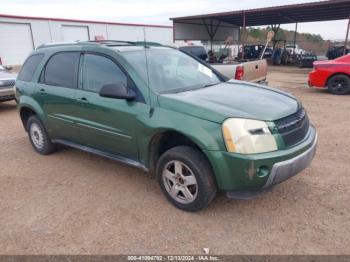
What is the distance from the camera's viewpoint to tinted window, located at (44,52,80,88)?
418cm


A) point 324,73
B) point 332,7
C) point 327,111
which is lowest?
point 327,111

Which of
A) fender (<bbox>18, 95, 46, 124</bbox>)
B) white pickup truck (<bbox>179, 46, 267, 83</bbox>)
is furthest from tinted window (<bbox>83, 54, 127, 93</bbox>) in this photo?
white pickup truck (<bbox>179, 46, 267, 83</bbox>)

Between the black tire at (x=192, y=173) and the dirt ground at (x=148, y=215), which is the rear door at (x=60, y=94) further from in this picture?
the black tire at (x=192, y=173)

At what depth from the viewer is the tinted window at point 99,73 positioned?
3.66m

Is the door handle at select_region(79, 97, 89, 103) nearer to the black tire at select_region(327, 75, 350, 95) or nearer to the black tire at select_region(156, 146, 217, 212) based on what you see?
the black tire at select_region(156, 146, 217, 212)

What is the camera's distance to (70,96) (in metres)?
4.14

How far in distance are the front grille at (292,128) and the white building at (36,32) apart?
20.4m

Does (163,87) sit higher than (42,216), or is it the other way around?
(163,87)

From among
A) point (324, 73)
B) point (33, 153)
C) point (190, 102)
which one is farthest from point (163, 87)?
point (324, 73)

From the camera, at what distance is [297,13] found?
20.6 metres

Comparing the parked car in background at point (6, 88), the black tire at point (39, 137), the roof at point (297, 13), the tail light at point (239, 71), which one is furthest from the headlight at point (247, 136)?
Result: the roof at point (297, 13)

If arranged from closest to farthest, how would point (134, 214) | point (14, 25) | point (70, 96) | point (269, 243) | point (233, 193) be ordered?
point (269, 243)
point (233, 193)
point (134, 214)
point (70, 96)
point (14, 25)

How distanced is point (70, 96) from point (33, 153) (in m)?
1.75

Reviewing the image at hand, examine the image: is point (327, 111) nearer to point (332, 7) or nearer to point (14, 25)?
point (332, 7)
